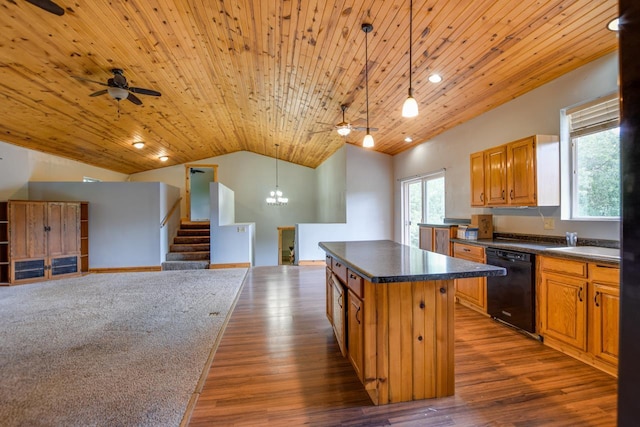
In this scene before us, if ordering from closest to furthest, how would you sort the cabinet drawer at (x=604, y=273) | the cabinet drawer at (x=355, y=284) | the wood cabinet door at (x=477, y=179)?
the cabinet drawer at (x=355, y=284) → the cabinet drawer at (x=604, y=273) → the wood cabinet door at (x=477, y=179)

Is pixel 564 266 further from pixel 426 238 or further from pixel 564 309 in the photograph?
pixel 426 238

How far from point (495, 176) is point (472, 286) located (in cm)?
148

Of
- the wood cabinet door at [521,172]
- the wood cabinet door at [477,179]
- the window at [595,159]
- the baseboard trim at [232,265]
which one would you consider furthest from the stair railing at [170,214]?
the window at [595,159]

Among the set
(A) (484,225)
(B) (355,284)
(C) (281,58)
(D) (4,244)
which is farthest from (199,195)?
(B) (355,284)

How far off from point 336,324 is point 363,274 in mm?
1292

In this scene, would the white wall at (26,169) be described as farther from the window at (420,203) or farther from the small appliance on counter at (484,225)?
the small appliance on counter at (484,225)

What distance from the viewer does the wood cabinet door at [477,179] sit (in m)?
4.01

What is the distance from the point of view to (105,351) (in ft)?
9.21

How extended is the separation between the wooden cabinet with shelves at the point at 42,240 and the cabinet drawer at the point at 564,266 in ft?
26.8

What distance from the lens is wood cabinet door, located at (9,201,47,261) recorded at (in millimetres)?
5387

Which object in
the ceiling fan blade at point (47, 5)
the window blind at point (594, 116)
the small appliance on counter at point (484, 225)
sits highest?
the ceiling fan blade at point (47, 5)

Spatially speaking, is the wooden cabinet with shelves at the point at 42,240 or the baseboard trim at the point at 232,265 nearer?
the wooden cabinet with shelves at the point at 42,240

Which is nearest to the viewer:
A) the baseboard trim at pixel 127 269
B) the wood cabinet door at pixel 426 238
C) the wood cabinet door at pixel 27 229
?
the wood cabinet door at pixel 426 238

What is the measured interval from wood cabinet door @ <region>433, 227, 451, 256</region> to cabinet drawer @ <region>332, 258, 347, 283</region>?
2223 millimetres
